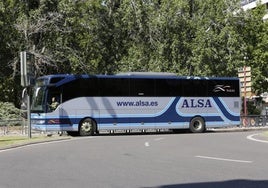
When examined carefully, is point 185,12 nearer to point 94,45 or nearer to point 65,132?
point 94,45

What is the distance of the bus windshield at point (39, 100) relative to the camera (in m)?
29.8

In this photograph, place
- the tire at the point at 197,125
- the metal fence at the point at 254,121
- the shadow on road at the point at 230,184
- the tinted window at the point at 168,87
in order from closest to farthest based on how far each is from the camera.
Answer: the shadow on road at the point at 230,184
the tinted window at the point at 168,87
the tire at the point at 197,125
the metal fence at the point at 254,121

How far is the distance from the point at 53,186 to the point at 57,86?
64.4 ft

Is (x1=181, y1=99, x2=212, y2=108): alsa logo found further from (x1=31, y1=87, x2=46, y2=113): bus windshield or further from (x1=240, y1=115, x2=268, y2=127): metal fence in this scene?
(x1=31, y1=87, x2=46, y2=113): bus windshield

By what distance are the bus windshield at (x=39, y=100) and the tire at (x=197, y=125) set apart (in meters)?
9.47

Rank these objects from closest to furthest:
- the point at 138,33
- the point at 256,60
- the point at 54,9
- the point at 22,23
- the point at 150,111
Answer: the point at 150,111
the point at 22,23
the point at 54,9
the point at 138,33
the point at 256,60

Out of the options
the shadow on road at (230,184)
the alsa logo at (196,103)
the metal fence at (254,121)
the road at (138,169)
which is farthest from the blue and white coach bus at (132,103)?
the shadow on road at (230,184)

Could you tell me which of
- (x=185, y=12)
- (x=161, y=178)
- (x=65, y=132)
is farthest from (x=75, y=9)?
(x=161, y=178)

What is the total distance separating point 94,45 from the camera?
152ft

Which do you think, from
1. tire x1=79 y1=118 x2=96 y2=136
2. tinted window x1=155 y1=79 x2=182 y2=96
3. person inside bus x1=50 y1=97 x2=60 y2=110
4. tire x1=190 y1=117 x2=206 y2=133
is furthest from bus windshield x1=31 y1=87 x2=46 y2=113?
tire x1=190 y1=117 x2=206 y2=133

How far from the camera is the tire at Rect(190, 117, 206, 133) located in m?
33.5

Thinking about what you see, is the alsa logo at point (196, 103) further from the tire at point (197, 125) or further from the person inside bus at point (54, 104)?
the person inside bus at point (54, 104)

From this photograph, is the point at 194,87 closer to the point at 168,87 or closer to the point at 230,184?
the point at 168,87

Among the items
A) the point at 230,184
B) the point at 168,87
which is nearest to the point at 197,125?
the point at 168,87
